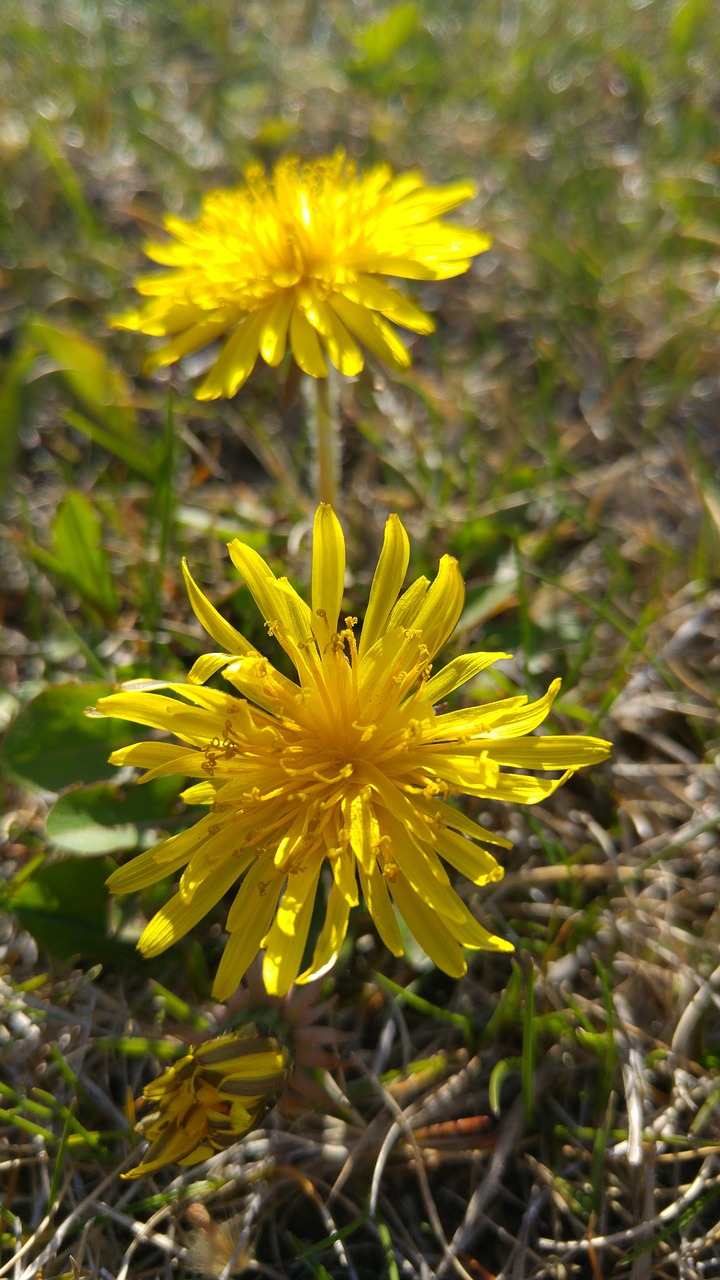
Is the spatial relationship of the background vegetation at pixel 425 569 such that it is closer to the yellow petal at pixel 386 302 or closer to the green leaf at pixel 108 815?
the green leaf at pixel 108 815

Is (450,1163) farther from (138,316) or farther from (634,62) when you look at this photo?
(634,62)

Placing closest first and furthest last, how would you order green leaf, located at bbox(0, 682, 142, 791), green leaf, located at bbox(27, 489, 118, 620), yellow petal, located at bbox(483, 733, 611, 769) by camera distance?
yellow petal, located at bbox(483, 733, 611, 769)
green leaf, located at bbox(0, 682, 142, 791)
green leaf, located at bbox(27, 489, 118, 620)

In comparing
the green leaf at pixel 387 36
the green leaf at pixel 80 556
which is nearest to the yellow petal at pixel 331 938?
the green leaf at pixel 80 556

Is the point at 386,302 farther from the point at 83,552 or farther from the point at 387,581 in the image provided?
the point at 83,552

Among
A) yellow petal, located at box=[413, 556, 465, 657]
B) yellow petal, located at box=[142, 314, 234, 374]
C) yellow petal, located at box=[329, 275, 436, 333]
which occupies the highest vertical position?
yellow petal, located at box=[142, 314, 234, 374]

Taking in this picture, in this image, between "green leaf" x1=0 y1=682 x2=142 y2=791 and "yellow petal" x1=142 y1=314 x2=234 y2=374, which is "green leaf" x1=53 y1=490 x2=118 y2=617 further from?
"yellow petal" x1=142 y1=314 x2=234 y2=374

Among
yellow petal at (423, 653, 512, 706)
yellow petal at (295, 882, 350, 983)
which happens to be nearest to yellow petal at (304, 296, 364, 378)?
yellow petal at (423, 653, 512, 706)

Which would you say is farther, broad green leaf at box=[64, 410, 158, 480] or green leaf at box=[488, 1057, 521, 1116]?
broad green leaf at box=[64, 410, 158, 480]
